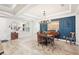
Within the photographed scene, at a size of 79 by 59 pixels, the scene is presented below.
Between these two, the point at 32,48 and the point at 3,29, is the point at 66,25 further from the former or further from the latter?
the point at 3,29

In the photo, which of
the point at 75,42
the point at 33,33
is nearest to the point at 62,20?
the point at 75,42

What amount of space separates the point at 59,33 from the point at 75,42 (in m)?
0.35

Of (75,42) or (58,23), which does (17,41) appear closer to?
(58,23)

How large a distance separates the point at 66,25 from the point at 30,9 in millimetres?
790

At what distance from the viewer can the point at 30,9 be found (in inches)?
88.7

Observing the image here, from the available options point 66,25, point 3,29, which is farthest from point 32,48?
point 66,25

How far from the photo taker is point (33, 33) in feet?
7.53

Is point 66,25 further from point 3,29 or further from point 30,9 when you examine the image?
point 3,29

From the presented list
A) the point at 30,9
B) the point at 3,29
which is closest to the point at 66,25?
the point at 30,9

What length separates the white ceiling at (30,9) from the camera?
2189 millimetres

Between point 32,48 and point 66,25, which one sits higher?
point 66,25

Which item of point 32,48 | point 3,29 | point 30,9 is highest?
point 30,9

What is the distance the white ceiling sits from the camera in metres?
2.19

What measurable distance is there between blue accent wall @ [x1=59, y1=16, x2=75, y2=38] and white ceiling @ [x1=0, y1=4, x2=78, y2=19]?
18cm
